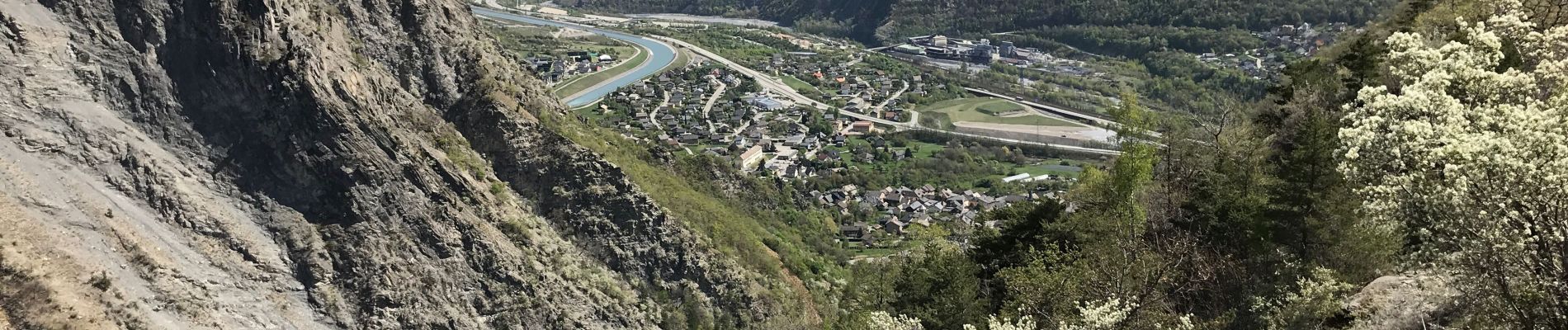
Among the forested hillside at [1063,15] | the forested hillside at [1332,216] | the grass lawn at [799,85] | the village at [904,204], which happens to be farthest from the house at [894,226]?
the forested hillside at [1063,15]

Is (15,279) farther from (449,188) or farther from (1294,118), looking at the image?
(1294,118)

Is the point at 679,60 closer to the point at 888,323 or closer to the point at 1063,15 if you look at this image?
the point at 1063,15

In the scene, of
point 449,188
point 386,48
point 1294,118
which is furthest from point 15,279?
point 1294,118

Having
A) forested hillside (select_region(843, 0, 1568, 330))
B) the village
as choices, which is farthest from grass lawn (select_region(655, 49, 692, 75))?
forested hillside (select_region(843, 0, 1568, 330))

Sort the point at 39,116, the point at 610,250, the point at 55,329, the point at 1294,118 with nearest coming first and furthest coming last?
the point at 55,329 < the point at 39,116 < the point at 1294,118 < the point at 610,250

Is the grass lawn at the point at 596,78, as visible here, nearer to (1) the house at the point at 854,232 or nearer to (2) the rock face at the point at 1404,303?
(1) the house at the point at 854,232
